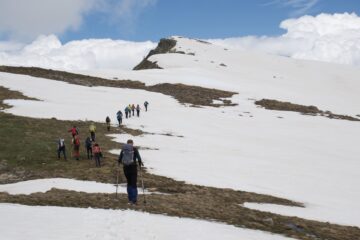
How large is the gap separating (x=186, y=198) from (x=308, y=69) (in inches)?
3863

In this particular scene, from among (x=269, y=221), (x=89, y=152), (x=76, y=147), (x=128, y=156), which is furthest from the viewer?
(x=89, y=152)

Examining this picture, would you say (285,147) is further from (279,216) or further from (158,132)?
(279,216)

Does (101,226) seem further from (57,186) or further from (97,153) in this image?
(97,153)

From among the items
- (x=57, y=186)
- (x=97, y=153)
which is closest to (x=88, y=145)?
(x=97, y=153)

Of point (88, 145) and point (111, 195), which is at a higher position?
point (88, 145)

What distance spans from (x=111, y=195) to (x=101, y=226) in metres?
5.75

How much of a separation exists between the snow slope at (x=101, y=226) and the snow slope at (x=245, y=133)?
7635 millimetres

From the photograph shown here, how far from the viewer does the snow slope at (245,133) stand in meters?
26.0

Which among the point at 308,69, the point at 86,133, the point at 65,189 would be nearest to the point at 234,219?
the point at 65,189

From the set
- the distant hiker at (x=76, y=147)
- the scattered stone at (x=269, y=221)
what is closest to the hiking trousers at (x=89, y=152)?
the distant hiker at (x=76, y=147)

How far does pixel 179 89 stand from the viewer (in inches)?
2800

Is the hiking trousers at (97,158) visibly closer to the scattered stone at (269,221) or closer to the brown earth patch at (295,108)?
the scattered stone at (269,221)

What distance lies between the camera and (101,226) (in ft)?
40.6

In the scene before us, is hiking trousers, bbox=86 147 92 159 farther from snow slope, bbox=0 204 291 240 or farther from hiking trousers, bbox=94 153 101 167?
snow slope, bbox=0 204 291 240
